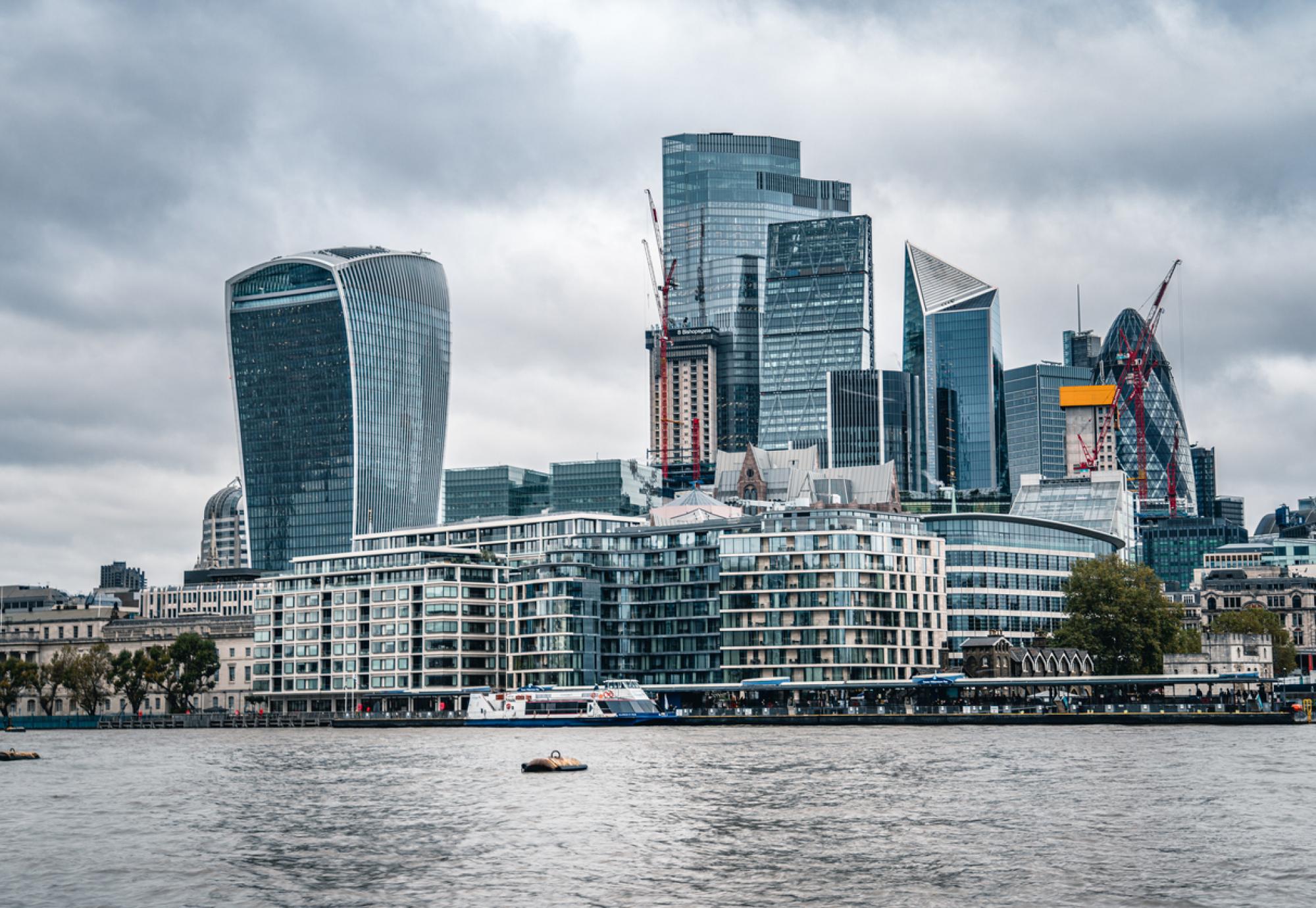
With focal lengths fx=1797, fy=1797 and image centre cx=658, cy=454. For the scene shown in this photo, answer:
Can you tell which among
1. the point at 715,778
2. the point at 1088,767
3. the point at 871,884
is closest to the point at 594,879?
the point at 871,884

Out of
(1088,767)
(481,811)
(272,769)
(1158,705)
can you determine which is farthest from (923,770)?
(1158,705)

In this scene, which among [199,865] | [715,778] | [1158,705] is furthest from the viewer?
[1158,705]

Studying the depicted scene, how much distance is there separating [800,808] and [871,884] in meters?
27.0

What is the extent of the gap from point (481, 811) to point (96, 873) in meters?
26.7

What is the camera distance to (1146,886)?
66500mm

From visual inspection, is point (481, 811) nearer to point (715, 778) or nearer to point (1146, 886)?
point (715, 778)

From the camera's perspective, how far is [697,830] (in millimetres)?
85812

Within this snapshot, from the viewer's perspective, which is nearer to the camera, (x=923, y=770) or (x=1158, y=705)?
(x=923, y=770)

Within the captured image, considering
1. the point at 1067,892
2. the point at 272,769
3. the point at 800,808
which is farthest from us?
the point at 272,769

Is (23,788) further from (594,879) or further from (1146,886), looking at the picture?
(1146,886)

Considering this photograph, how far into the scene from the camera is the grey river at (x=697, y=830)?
6781 centimetres

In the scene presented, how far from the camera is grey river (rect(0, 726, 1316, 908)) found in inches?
2670

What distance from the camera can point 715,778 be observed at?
11656cm

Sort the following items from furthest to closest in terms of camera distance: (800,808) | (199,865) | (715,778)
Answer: (715,778) → (800,808) → (199,865)
